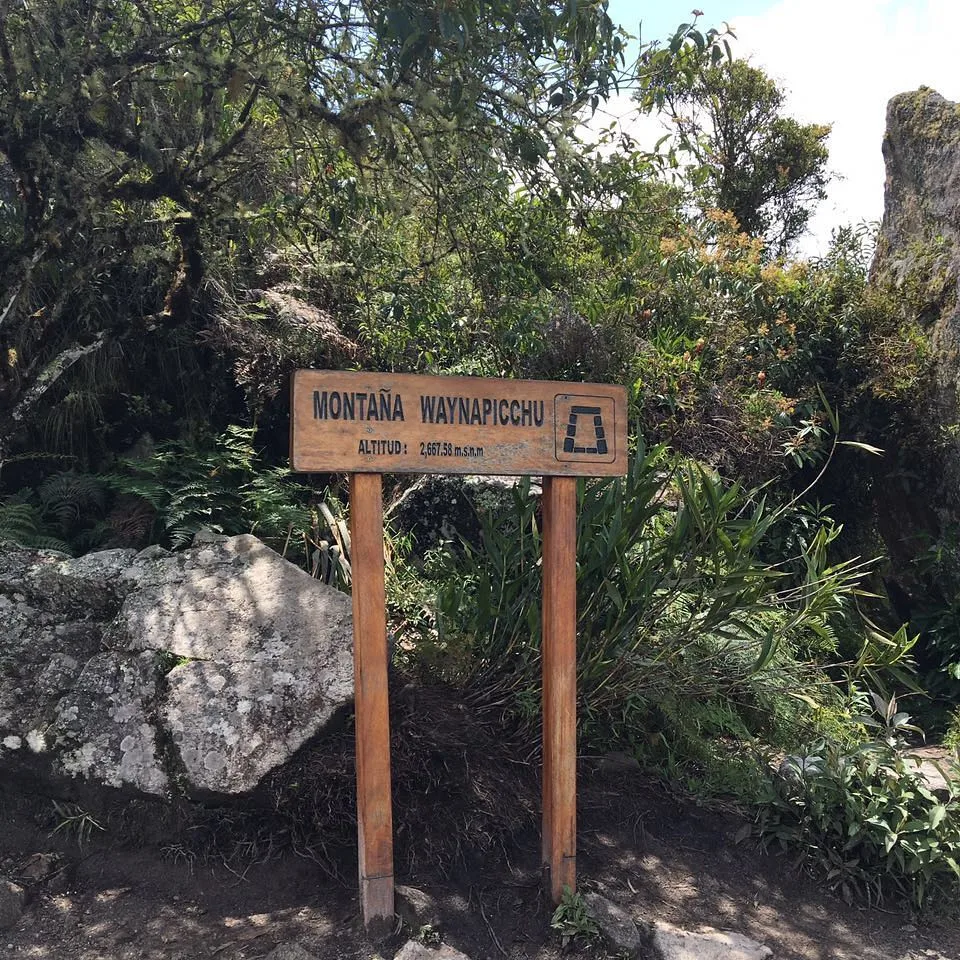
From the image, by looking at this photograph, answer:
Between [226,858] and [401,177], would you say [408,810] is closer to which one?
[226,858]

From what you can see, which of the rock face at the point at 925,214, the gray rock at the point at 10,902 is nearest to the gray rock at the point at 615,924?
the gray rock at the point at 10,902

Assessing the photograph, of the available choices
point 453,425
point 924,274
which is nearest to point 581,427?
point 453,425

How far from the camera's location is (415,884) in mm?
3531

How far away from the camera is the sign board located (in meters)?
3.19

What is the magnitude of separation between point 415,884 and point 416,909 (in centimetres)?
24

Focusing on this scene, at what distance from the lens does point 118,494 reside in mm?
5777

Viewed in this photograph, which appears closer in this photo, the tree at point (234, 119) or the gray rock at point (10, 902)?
the gray rock at point (10, 902)

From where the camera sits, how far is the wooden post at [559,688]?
3451 mm

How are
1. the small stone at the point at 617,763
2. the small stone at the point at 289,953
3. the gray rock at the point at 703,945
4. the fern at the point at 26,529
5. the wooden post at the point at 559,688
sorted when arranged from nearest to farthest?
the small stone at the point at 289,953, the gray rock at the point at 703,945, the wooden post at the point at 559,688, the small stone at the point at 617,763, the fern at the point at 26,529

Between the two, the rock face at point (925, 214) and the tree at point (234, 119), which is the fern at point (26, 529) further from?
the rock face at point (925, 214)

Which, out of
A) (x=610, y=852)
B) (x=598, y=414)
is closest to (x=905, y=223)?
(x=598, y=414)

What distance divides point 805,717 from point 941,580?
7.71ft

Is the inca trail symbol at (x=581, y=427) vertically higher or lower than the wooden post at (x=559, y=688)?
higher

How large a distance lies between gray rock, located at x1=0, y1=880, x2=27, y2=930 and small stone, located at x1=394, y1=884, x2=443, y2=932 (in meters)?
1.40
